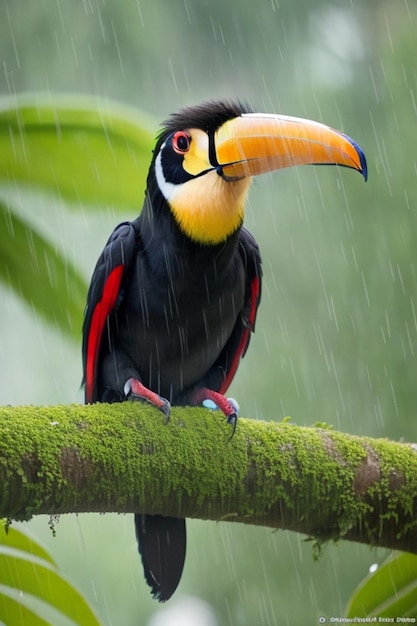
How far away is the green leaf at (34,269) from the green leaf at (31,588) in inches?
26.8

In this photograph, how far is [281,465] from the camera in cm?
188

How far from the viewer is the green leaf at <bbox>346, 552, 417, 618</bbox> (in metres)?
2.05

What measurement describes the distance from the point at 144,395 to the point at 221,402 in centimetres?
21

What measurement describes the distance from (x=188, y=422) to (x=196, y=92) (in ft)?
11.1

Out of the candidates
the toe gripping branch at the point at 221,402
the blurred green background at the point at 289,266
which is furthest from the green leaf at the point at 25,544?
the blurred green background at the point at 289,266

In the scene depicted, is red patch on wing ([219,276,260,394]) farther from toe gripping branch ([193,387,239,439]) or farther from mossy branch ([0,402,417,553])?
mossy branch ([0,402,417,553])

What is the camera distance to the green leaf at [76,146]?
2.31 metres

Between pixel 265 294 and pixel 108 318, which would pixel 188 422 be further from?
pixel 265 294

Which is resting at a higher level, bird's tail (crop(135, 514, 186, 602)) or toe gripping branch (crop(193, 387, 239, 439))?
toe gripping branch (crop(193, 387, 239, 439))

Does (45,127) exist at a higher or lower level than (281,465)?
higher

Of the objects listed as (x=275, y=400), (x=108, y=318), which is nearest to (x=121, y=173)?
(x=108, y=318)

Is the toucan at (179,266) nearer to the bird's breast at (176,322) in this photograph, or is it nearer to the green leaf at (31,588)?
the bird's breast at (176,322)

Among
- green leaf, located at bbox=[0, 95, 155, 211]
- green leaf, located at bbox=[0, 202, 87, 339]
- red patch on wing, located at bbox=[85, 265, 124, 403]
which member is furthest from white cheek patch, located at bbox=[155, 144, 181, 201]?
green leaf, located at bbox=[0, 202, 87, 339]

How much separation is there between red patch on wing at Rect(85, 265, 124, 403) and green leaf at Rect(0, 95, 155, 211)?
9.9 inches
